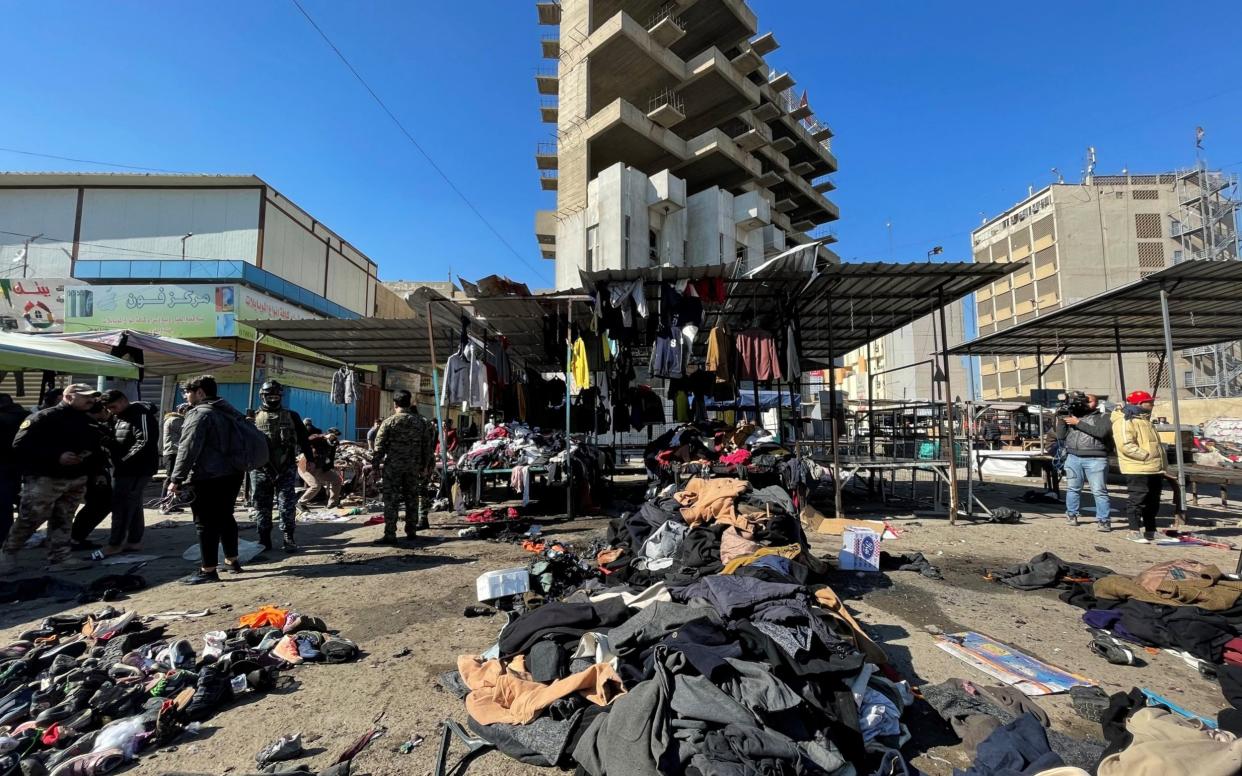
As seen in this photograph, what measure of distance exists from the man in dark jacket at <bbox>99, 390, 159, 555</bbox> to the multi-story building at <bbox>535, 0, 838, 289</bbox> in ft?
70.3

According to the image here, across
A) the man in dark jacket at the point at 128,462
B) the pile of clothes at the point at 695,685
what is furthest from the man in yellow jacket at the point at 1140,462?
the man in dark jacket at the point at 128,462

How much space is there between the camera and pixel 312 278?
2605cm

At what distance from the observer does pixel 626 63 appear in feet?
95.6

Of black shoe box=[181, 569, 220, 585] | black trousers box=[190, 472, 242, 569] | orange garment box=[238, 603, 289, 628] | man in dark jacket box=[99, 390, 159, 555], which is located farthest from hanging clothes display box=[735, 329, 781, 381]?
man in dark jacket box=[99, 390, 159, 555]

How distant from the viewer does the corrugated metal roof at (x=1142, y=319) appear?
7672mm

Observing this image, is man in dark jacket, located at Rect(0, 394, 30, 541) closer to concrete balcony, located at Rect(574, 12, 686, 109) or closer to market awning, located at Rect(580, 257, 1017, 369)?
market awning, located at Rect(580, 257, 1017, 369)

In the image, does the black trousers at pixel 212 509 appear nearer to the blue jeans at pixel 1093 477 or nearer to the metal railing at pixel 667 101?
the blue jeans at pixel 1093 477

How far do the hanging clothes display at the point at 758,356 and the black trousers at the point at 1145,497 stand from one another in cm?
522

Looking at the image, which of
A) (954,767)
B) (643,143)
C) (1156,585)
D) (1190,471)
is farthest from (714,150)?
(954,767)

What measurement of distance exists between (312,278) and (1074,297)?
7340 cm

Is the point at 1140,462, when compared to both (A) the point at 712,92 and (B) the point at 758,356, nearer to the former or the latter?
(B) the point at 758,356

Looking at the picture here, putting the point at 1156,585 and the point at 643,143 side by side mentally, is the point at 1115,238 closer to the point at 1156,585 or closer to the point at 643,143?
the point at 643,143

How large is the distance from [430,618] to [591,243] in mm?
24799

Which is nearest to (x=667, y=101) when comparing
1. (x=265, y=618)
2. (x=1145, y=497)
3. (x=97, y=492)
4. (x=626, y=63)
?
(x=626, y=63)
